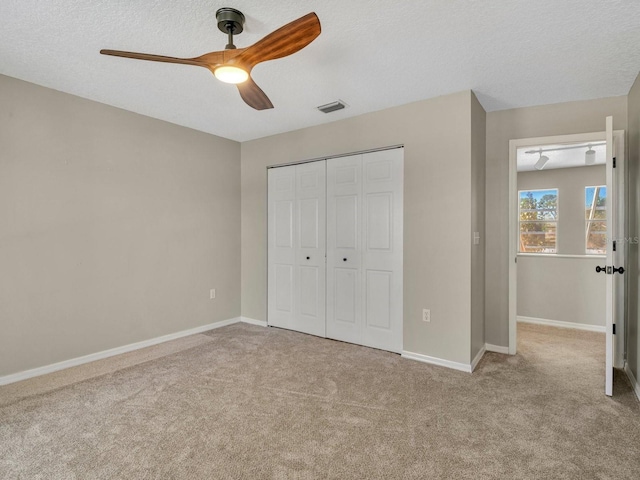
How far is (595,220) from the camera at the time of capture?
4805 mm

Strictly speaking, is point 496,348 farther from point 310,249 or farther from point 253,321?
point 253,321

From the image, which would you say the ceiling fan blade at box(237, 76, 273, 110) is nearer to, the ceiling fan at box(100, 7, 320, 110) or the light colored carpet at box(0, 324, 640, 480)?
the ceiling fan at box(100, 7, 320, 110)

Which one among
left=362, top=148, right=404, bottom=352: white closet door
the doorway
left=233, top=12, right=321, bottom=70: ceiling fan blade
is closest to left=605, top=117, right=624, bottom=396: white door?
the doorway

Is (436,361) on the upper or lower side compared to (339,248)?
lower

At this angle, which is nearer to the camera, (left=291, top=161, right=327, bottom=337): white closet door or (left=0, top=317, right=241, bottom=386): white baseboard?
(left=0, top=317, right=241, bottom=386): white baseboard

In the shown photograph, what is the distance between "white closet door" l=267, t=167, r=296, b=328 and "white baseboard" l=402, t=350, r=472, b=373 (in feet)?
5.00

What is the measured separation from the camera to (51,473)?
1.72 meters

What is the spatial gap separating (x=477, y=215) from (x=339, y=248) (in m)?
1.45

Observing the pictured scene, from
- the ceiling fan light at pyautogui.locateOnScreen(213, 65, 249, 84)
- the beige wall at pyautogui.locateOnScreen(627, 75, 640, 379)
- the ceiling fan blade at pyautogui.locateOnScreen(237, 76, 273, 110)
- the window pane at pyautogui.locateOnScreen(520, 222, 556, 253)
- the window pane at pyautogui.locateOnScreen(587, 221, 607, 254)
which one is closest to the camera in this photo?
the ceiling fan light at pyautogui.locateOnScreen(213, 65, 249, 84)

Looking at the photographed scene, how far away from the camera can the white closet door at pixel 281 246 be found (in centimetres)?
424

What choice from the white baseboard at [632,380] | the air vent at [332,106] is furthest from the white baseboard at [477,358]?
the air vent at [332,106]

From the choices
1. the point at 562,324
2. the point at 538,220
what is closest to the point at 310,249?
the point at 562,324

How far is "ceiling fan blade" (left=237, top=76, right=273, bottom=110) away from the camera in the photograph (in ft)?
7.11

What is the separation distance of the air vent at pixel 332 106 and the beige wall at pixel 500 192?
1.56m
